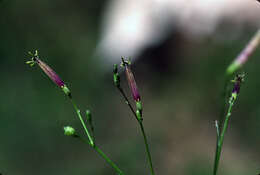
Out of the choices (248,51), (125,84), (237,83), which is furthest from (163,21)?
(248,51)

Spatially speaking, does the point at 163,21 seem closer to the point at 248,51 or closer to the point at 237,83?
the point at 237,83

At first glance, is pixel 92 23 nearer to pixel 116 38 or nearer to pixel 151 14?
pixel 116 38

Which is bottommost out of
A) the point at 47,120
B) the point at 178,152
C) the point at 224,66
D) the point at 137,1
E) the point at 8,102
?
the point at 178,152

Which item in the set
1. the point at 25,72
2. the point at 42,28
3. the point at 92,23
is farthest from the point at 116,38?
the point at 25,72

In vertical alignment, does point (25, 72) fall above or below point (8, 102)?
above

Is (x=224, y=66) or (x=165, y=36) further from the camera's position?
(x=165, y=36)

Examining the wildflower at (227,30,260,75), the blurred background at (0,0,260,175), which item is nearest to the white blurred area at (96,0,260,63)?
the blurred background at (0,0,260,175)
